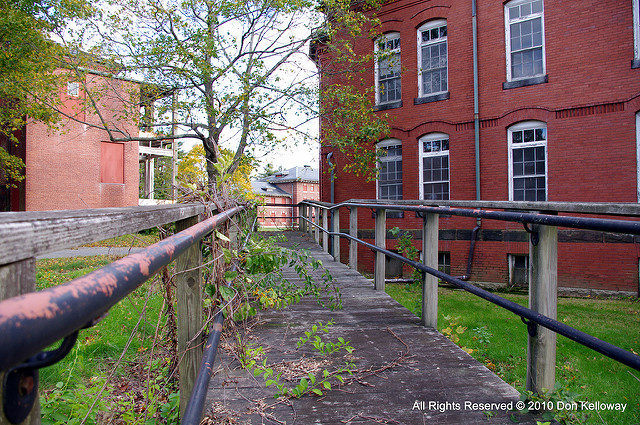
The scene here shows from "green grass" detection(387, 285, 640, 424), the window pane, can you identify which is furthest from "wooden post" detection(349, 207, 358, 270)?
the window pane

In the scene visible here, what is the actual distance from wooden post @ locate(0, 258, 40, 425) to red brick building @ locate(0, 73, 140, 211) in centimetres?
2068

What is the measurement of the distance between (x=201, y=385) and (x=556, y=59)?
12499mm

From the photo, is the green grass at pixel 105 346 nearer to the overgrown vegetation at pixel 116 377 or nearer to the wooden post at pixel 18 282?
the overgrown vegetation at pixel 116 377

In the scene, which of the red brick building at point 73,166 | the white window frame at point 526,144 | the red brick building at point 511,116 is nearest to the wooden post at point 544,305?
the red brick building at point 511,116

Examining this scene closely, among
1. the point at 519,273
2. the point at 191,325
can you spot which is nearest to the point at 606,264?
the point at 519,273

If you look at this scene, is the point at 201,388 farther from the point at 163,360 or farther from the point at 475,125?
the point at 475,125

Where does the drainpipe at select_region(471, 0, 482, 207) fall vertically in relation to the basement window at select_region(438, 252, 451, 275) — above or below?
above

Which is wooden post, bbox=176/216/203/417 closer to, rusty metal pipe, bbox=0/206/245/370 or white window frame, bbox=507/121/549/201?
rusty metal pipe, bbox=0/206/245/370

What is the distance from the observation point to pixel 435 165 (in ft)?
41.7

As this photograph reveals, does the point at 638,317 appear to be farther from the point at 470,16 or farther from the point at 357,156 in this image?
the point at 470,16

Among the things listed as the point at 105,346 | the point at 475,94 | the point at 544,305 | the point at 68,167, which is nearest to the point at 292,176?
the point at 68,167

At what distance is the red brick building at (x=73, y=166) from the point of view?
20.7 m

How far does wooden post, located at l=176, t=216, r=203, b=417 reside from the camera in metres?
1.77

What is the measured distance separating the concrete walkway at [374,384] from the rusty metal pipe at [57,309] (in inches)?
60.0
